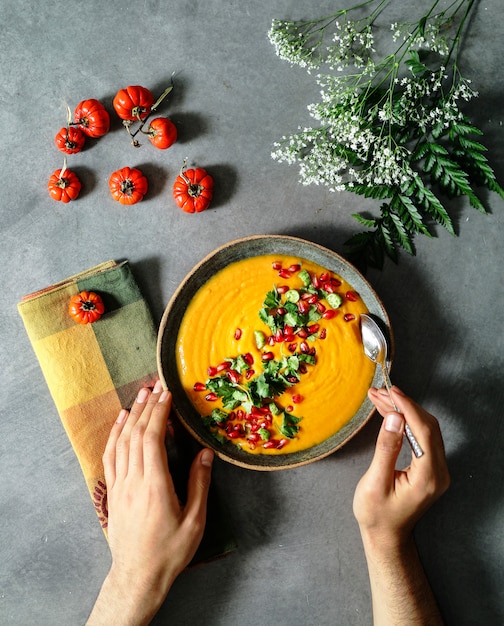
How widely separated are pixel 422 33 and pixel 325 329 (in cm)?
153

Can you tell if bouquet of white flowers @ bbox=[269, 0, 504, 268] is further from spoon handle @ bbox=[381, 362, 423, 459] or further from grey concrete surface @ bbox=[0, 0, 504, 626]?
spoon handle @ bbox=[381, 362, 423, 459]

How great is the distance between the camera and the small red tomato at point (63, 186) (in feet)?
9.06

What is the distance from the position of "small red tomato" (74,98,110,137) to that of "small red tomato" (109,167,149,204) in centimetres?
24

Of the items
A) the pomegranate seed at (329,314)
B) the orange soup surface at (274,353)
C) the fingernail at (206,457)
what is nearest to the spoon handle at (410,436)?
the orange soup surface at (274,353)

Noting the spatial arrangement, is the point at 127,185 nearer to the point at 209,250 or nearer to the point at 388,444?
the point at 209,250

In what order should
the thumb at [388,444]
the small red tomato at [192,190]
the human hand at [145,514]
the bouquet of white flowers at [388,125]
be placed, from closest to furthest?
the thumb at [388,444]
the human hand at [145,514]
the bouquet of white flowers at [388,125]
the small red tomato at [192,190]

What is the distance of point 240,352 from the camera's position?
8.75 ft

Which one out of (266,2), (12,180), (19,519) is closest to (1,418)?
(19,519)

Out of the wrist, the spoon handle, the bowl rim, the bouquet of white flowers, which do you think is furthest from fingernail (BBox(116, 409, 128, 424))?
the bouquet of white flowers

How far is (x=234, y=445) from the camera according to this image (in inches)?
107

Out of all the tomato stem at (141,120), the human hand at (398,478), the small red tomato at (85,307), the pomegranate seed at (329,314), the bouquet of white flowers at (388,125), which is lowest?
the human hand at (398,478)

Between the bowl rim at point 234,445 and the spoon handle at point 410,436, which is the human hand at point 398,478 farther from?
the bowl rim at point 234,445

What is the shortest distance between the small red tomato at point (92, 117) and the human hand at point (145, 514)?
1.38m

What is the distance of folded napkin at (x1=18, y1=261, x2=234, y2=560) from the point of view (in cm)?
276
